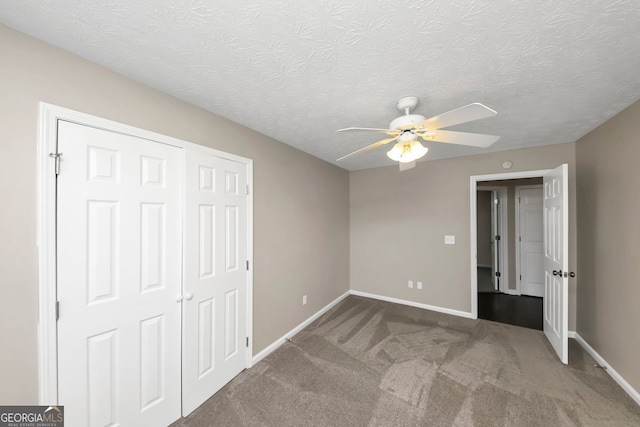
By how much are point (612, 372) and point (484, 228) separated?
4.48 meters

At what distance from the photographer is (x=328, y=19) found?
1.01m

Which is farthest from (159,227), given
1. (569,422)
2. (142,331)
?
(569,422)

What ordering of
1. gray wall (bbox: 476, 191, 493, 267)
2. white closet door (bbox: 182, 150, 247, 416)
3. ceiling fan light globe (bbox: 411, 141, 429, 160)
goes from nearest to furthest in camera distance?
ceiling fan light globe (bbox: 411, 141, 429, 160) → white closet door (bbox: 182, 150, 247, 416) → gray wall (bbox: 476, 191, 493, 267)

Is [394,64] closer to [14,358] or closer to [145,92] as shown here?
[145,92]

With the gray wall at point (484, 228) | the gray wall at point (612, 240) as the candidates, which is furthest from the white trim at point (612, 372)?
the gray wall at point (484, 228)

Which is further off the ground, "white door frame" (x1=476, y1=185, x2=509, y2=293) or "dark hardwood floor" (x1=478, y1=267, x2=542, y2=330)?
"white door frame" (x1=476, y1=185, x2=509, y2=293)

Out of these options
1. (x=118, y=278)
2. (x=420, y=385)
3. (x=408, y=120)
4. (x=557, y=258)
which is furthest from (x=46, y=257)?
(x=557, y=258)

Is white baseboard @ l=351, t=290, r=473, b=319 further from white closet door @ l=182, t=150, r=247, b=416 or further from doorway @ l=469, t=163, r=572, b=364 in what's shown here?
white closet door @ l=182, t=150, r=247, b=416

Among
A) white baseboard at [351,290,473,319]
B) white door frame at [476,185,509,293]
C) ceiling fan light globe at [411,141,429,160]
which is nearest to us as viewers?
ceiling fan light globe at [411,141,429,160]

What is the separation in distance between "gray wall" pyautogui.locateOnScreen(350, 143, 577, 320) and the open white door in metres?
0.36

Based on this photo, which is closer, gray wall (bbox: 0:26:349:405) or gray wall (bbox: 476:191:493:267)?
gray wall (bbox: 0:26:349:405)

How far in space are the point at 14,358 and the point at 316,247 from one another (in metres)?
2.67

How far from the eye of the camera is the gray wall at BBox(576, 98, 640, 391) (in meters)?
1.84

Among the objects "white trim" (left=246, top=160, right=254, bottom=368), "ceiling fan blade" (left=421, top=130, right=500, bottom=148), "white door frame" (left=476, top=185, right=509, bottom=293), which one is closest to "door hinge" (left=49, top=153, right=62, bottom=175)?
"white trim" (left=246, top=160, right=254, bottom=368)
